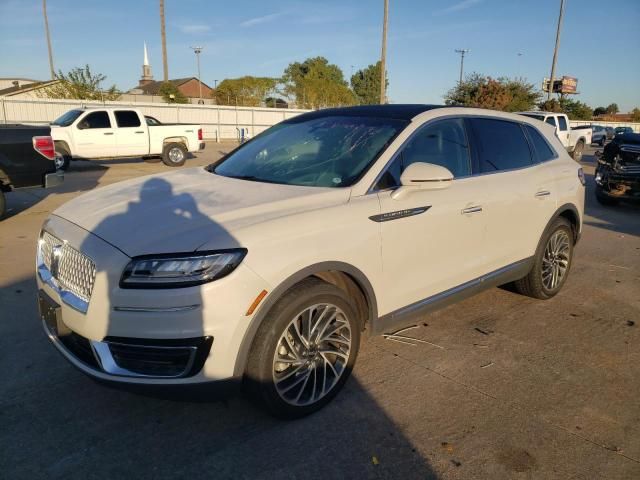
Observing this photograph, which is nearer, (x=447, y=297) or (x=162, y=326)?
(x=162, y=326)

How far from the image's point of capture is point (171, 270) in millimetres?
2352

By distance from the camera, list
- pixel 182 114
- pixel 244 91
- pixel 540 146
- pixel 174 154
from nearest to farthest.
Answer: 1. pixel 540 146
2. pixel 174 154
3. pixel 182 114
4. pixel 244 91

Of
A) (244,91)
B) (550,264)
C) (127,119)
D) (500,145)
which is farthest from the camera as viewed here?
(244,91)

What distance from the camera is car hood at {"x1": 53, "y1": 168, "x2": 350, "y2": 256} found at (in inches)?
95.5

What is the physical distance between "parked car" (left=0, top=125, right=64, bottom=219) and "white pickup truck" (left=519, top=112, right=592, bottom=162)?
14875 mm

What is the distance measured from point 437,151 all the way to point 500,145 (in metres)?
0.90

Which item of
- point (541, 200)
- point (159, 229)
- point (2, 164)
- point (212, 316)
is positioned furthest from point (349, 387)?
point (2, 164)

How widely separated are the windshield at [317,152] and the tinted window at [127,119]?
43.8ft

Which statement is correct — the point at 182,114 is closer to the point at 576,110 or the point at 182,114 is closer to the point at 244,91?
the point at 244,91

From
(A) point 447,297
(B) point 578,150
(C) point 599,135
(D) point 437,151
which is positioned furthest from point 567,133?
(A) point 447,297

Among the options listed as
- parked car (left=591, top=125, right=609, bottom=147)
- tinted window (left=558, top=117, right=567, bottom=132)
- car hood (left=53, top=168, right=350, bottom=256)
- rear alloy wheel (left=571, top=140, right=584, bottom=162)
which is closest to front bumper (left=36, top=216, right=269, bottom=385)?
car hood (left=53, top=168, right=350, bottom=256)

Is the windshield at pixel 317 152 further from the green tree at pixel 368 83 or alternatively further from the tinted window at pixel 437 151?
the green tree at pixel 368 83

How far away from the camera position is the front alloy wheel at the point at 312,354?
2.74 metres

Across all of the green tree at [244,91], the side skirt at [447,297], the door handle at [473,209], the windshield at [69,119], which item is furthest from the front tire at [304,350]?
the green tree at [244,91]
